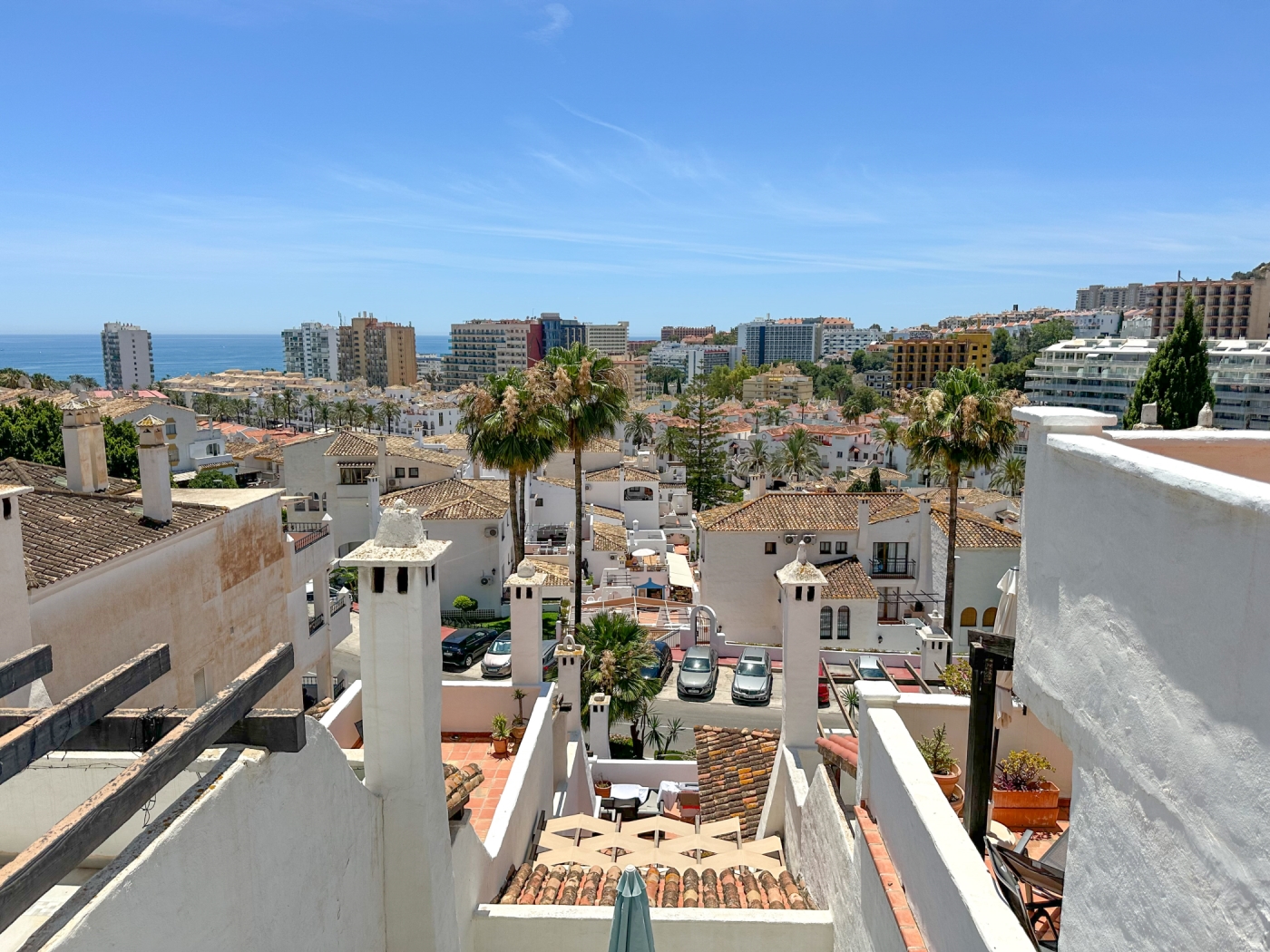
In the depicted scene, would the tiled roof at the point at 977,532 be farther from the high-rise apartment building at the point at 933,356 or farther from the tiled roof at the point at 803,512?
the high-rise apartment building at the point at 933,356

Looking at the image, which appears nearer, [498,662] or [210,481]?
[498,662]

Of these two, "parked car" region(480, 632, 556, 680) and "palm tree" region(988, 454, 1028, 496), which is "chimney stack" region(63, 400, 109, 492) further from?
"palm tree" region(988, 454, 1028, 496)

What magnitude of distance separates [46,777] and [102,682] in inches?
60.3

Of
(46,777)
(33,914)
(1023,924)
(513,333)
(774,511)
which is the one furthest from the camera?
(513,333)

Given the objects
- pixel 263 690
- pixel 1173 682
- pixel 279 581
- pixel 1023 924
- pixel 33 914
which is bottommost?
pixel 279 581

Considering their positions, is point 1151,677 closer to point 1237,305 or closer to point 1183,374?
point 1183,374

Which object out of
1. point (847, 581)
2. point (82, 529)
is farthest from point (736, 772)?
point (847, 581)

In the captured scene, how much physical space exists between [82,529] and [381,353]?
186 metres

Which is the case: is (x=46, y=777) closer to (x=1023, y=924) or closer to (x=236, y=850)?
(x=236, y=850)

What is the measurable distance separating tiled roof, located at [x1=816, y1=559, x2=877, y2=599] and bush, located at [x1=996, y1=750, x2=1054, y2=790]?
22.3 meters

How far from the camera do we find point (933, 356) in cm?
14550

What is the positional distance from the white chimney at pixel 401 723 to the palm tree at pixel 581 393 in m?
17.0

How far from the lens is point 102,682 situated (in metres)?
4.39

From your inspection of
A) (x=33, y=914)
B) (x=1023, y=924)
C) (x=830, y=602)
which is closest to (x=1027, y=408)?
(x=1023, y=924)
